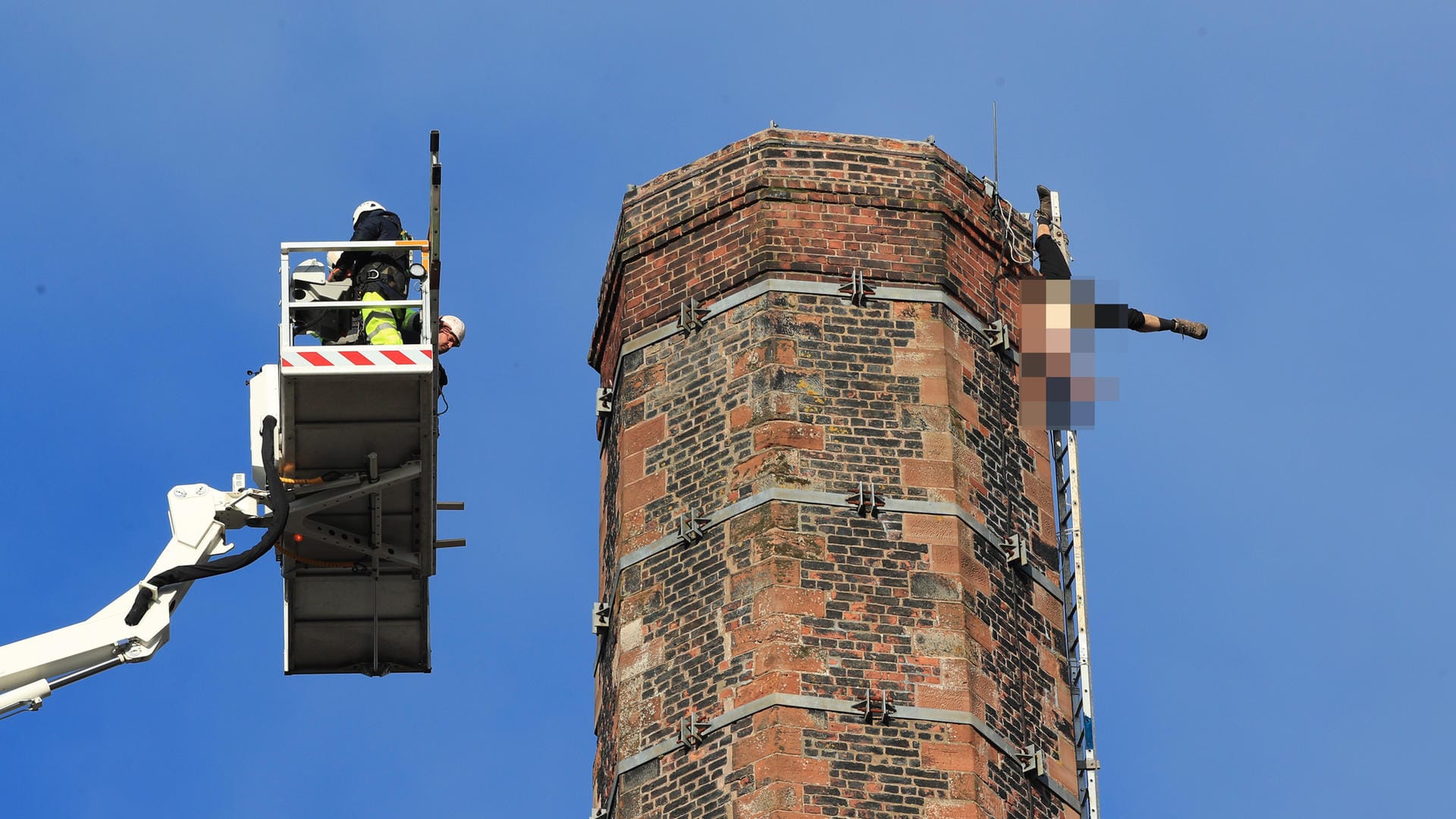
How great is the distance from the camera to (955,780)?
35.9 metres

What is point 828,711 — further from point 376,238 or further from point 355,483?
point 376,238

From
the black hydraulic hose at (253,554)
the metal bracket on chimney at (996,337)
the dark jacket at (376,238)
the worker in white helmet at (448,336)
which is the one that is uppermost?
the metal bracket on chimney at (996,337)

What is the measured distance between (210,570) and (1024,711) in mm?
7867

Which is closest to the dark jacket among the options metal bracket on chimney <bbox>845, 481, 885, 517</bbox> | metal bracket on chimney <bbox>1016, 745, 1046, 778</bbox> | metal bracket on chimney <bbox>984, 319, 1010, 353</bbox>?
metal bracket on chimney <bbox>845, 481, 885, 517</bbox>

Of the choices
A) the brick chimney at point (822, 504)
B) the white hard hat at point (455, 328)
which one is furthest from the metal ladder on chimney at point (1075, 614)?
the white hard hat at point (455, 328)

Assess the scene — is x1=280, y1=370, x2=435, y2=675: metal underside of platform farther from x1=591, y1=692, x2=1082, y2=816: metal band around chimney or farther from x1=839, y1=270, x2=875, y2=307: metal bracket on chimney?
x1=839, y1=270, x2=875, y2=307: metal bracket on chimney

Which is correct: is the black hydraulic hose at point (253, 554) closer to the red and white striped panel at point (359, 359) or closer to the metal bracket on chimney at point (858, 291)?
the red and white striped panel at point (359, 359)

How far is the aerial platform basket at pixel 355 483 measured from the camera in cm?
3494

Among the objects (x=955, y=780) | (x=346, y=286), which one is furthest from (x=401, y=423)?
(x=955, y=780)

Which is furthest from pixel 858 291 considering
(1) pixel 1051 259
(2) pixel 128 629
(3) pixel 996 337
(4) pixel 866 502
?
(2) pixel 128 629

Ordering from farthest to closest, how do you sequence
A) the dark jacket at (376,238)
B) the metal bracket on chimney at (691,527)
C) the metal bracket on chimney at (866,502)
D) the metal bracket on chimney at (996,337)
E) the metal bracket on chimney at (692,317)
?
the metal bracket on chimney at (996,337)
the metal bracket on chimney at (692,317)
the metal bracket on chimney at (691,527)
the metal bracket on chimney at (866,502)
the dark jacket at (376,238)

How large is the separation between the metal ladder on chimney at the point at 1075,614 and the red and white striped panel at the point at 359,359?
7.57 meters

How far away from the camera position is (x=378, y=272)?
1405 inches

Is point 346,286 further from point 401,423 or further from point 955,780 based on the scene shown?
point 955,780
